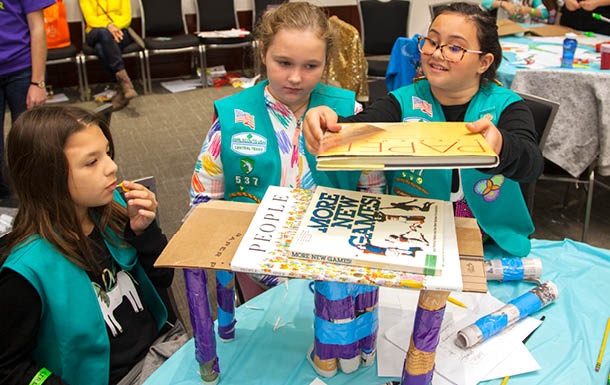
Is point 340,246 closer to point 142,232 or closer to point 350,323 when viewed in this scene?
point 350,323

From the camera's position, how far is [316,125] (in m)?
1.11

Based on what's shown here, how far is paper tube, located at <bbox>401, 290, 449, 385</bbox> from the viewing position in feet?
2.86

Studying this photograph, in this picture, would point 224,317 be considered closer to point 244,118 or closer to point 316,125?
point 316,125

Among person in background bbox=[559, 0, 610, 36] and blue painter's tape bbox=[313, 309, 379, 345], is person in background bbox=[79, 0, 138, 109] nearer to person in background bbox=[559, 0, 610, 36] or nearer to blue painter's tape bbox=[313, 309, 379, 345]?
person in background bbox=[559, 0, 610, 36]

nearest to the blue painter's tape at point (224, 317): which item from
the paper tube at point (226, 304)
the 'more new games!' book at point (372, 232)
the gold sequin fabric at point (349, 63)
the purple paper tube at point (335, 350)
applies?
the paper tube at point (226, 304)

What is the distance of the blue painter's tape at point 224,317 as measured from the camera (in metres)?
1.13

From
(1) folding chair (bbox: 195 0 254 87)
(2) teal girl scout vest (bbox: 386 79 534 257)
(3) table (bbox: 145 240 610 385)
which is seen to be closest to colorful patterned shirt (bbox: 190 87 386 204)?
(2) teal girl scout vest (bbox: 386 79 534 257)

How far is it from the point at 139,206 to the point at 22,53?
2045 mm

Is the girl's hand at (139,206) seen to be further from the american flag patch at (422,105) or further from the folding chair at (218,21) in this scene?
the folding chair at (218,21)

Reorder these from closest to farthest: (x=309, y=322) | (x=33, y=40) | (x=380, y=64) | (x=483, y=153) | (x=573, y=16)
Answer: (x=483, y=153)
(x=309, y=322)
(x=33, y=40)
(x=573, y=16)
(x=380, y=64)

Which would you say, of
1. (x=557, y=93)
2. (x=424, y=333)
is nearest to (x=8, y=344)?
(x=424, y=333)

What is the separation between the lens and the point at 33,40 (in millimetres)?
2752

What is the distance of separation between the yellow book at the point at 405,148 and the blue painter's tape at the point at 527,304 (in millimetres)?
431

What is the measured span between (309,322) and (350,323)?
0.78 feet
